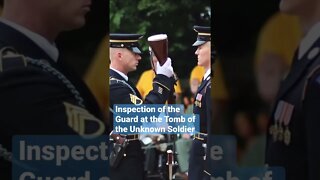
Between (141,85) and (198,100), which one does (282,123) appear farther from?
(141,85)

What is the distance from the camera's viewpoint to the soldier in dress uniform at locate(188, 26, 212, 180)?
310 cm

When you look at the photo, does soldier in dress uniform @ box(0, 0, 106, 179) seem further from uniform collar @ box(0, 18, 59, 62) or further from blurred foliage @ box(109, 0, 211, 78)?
blurred foliage @ box(109, 0, 211, 78)

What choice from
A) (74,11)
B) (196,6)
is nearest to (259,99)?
(196,6)

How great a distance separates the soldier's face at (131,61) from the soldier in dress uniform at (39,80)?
696mm

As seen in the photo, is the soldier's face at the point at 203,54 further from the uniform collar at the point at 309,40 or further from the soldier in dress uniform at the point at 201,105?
the uniform collar at the point at 309,40

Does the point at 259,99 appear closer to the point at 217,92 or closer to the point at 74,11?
the point at 217,92

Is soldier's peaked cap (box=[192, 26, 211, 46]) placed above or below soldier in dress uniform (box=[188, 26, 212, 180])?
above

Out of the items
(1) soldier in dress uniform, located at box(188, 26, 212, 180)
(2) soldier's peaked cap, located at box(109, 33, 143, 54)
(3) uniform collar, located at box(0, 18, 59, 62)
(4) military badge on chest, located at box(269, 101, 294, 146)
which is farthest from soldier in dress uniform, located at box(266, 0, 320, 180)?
(3) uniform collar, located at box(0, 18, 59, 62)

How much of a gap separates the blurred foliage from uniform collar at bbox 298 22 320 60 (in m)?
0.72

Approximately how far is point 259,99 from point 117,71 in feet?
3.30

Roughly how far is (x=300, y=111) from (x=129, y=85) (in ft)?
3.65

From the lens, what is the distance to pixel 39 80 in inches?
100

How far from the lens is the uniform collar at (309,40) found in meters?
2.65

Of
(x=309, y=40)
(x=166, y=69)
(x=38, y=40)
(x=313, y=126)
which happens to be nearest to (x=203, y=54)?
(x=166, y=69)
